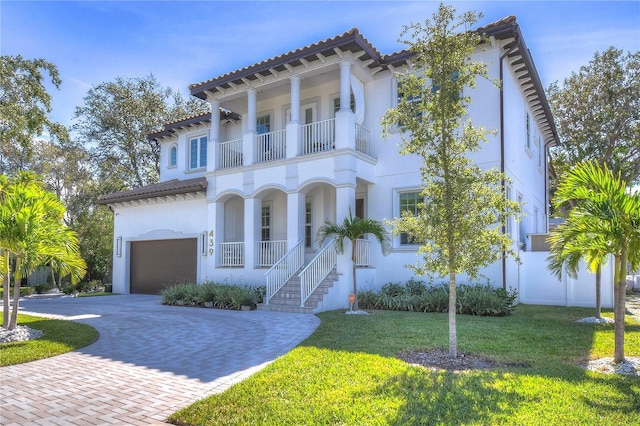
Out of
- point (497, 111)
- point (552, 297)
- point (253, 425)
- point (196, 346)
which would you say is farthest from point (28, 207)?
point (552, 297)

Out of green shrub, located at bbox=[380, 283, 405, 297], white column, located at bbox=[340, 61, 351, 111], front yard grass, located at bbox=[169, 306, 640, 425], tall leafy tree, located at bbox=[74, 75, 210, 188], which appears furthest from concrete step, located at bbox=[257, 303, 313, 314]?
tall leafy tree, located at bbox=[74, 75, 210, 188]

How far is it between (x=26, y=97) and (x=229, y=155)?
22.5 ft

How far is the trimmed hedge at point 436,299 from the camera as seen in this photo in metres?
11.7

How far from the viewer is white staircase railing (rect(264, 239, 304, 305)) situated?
45.5ft

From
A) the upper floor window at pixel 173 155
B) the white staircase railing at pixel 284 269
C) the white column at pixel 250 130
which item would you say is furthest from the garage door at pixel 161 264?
the white staircase railing at pixel 284 269

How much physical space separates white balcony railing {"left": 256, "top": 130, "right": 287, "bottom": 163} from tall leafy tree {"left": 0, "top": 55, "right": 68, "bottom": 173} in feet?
21.0

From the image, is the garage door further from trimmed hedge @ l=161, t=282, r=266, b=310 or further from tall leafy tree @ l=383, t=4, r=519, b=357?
tall leafy tree @ l=383, t=4, r=519, b=357

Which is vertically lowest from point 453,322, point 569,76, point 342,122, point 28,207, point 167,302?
point 167,302

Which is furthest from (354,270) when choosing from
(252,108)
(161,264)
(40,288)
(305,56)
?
(40,288)

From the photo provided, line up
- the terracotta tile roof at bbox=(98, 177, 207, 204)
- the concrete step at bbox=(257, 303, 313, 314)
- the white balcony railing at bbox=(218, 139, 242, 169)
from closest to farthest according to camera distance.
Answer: the concrete step at bbox=(257, 303, 313, 314), the white balcony railing at bbox=(218, 139, 242, 169), the terracotta tile roof at bbox=(98, 177, 207, 204)

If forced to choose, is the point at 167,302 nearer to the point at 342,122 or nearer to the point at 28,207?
the point at 28,207

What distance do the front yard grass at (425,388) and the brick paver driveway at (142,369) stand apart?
51cm

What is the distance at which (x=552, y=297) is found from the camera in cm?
1462

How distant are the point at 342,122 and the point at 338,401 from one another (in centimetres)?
1047
